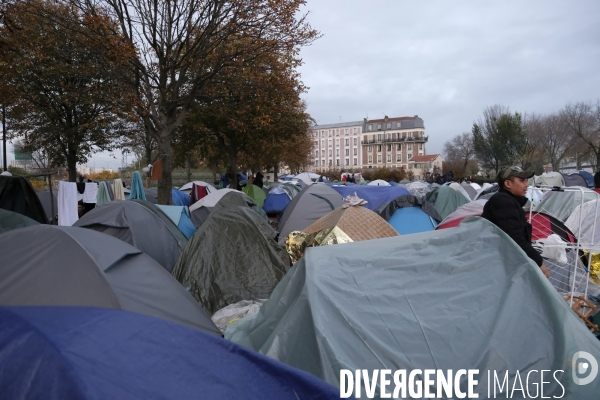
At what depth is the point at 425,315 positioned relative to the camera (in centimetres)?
252

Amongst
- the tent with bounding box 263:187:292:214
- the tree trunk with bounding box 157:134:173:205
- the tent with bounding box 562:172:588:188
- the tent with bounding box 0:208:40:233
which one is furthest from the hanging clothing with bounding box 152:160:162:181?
the tent with bounding box 562:172:588:188

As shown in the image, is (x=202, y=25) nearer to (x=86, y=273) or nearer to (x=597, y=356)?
(x=86, y=273)

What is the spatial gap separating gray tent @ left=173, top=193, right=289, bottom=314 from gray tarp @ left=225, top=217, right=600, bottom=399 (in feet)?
8.84

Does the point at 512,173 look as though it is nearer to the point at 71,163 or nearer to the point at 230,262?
the point at 230,262

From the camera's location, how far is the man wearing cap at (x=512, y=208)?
12.6 feet

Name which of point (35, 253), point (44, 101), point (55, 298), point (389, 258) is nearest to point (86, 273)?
point (55, 298)

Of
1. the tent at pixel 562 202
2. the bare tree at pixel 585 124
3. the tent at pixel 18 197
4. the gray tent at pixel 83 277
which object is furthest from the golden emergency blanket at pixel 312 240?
the bare tree at pixel 585 124

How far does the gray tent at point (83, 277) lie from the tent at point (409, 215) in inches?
240

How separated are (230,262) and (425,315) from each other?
3875mm

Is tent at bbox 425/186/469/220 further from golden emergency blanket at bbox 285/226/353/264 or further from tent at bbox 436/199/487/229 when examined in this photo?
golden emergency blanket at bbox 285/226/353/264

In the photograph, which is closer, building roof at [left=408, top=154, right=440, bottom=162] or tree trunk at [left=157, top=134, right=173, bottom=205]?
tree trunk at [left=157, top=134, right=173, bottom=205]

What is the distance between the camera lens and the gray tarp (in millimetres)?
2285

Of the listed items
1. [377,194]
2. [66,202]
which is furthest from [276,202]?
[66,202]

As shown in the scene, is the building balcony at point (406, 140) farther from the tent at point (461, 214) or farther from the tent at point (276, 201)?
the tent at point (461, 214)
